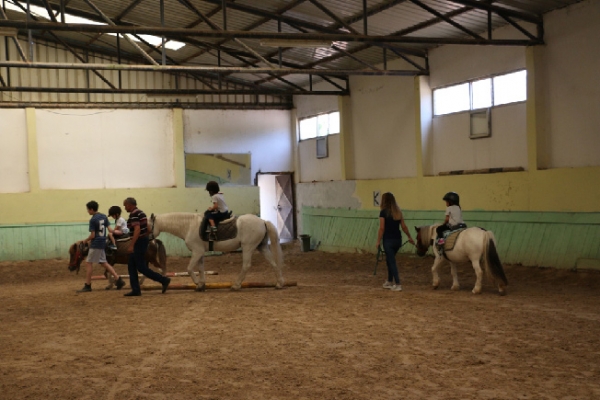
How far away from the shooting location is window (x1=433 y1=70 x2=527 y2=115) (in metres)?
15.1

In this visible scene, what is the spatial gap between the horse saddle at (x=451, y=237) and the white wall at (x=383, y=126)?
7293mm

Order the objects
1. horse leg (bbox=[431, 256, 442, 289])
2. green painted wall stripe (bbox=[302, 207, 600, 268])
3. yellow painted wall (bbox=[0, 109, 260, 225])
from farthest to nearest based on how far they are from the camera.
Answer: yellow painted wall (bbox=[0, 109, 260, 225]) < green painted wall stripe (bbox=[302, 207, 600, 268]) < horse leg (bbox=[431, 256, 442, 289])

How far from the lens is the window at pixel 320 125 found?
22.7 meters

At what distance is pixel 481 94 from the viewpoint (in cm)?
1623

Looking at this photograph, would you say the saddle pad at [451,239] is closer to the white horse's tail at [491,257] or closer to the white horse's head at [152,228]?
the white horse's tail at [491,257]

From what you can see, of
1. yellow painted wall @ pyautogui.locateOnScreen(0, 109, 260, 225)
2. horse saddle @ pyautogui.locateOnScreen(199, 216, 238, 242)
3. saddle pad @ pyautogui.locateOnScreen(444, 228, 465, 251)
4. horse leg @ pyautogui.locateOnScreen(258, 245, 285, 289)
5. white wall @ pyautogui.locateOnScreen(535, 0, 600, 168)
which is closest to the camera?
saddle pad @ pyautogui.locateOnScreen(444, 228, 465, 251)

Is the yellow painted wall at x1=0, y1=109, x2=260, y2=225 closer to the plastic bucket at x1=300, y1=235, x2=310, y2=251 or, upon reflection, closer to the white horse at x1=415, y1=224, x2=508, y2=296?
the plastic bucket at x1=300, y1=235, x2=310, y2=251

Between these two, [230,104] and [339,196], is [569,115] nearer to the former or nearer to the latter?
[339,196]

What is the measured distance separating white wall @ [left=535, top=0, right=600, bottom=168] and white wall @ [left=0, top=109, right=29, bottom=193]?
1563cm

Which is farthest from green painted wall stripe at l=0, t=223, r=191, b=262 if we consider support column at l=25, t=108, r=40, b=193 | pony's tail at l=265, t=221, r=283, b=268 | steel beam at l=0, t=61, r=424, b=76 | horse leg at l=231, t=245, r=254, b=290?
pony's tail at l=265, t=221, r=283, b=268

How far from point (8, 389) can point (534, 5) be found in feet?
39.9

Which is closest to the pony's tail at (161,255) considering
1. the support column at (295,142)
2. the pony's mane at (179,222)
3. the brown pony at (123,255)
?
the brown pony at (123,255)

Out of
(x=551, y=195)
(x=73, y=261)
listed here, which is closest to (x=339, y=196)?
(x=551, y=195)

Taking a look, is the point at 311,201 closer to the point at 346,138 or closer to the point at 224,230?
the point at 346,138
